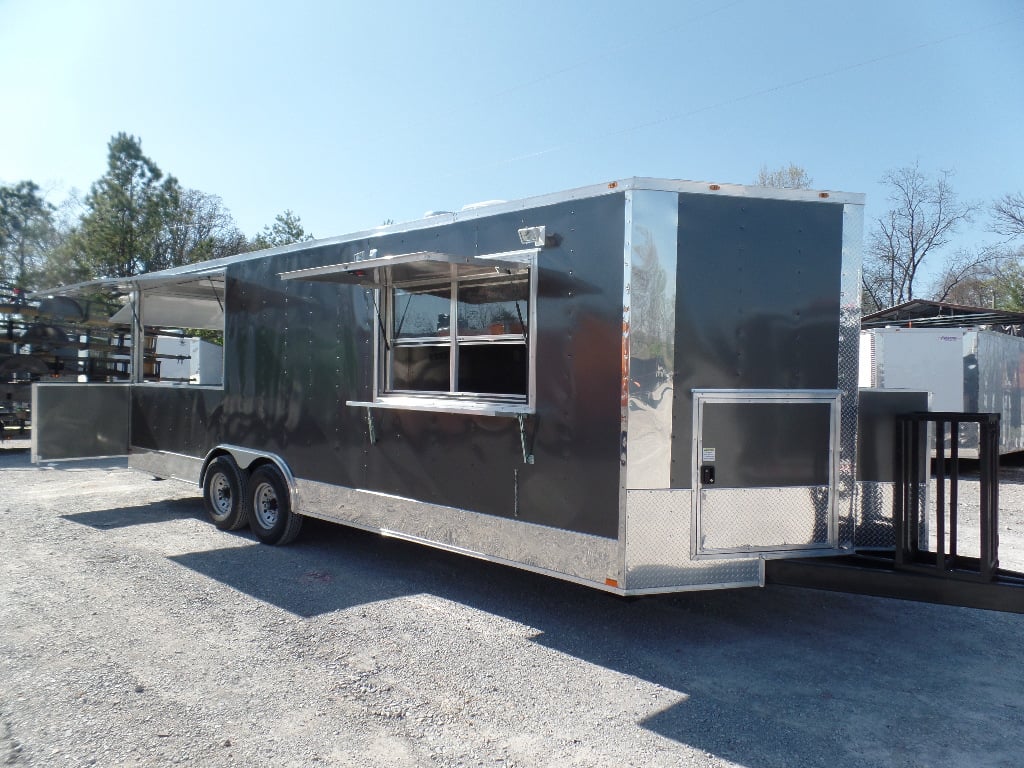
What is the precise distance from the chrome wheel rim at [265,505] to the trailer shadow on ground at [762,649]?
1.05ft

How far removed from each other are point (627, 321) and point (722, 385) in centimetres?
67

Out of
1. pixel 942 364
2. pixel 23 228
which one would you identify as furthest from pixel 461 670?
pixel 23 228

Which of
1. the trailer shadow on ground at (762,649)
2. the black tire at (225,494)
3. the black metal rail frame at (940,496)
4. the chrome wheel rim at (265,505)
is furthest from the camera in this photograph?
the black tire at (225,494)

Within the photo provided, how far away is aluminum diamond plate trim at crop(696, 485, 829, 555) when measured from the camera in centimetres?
420

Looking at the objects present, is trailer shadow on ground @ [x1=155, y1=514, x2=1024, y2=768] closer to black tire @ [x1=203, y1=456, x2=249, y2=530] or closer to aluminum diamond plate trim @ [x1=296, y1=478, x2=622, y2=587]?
aluminum diamond plate trim @ [x1=296, y1=478, x2=622, y2=587]

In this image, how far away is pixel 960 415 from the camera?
384 centimetres

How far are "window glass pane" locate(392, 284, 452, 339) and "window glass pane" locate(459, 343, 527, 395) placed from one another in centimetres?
24

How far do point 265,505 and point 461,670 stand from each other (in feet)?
11.5

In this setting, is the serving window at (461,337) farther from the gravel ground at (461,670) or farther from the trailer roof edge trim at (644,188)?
the gravel ground at (461,670)

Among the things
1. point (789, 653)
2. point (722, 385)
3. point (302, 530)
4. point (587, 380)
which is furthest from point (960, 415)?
point (302, 530)

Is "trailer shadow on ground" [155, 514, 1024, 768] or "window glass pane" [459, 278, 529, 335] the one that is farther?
"window glass pane" [459, 278, 529, 335]

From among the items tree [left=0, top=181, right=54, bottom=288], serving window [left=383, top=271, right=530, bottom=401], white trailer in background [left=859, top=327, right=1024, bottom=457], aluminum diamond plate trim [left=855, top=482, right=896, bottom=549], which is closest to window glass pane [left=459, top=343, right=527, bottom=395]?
serving window [left=383, top=271, right=530, bottom=401]

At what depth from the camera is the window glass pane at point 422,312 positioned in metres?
5.24

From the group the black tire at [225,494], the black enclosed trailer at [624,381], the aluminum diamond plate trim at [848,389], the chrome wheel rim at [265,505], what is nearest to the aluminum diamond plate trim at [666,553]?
the black enclosed trailer at [624,381]
